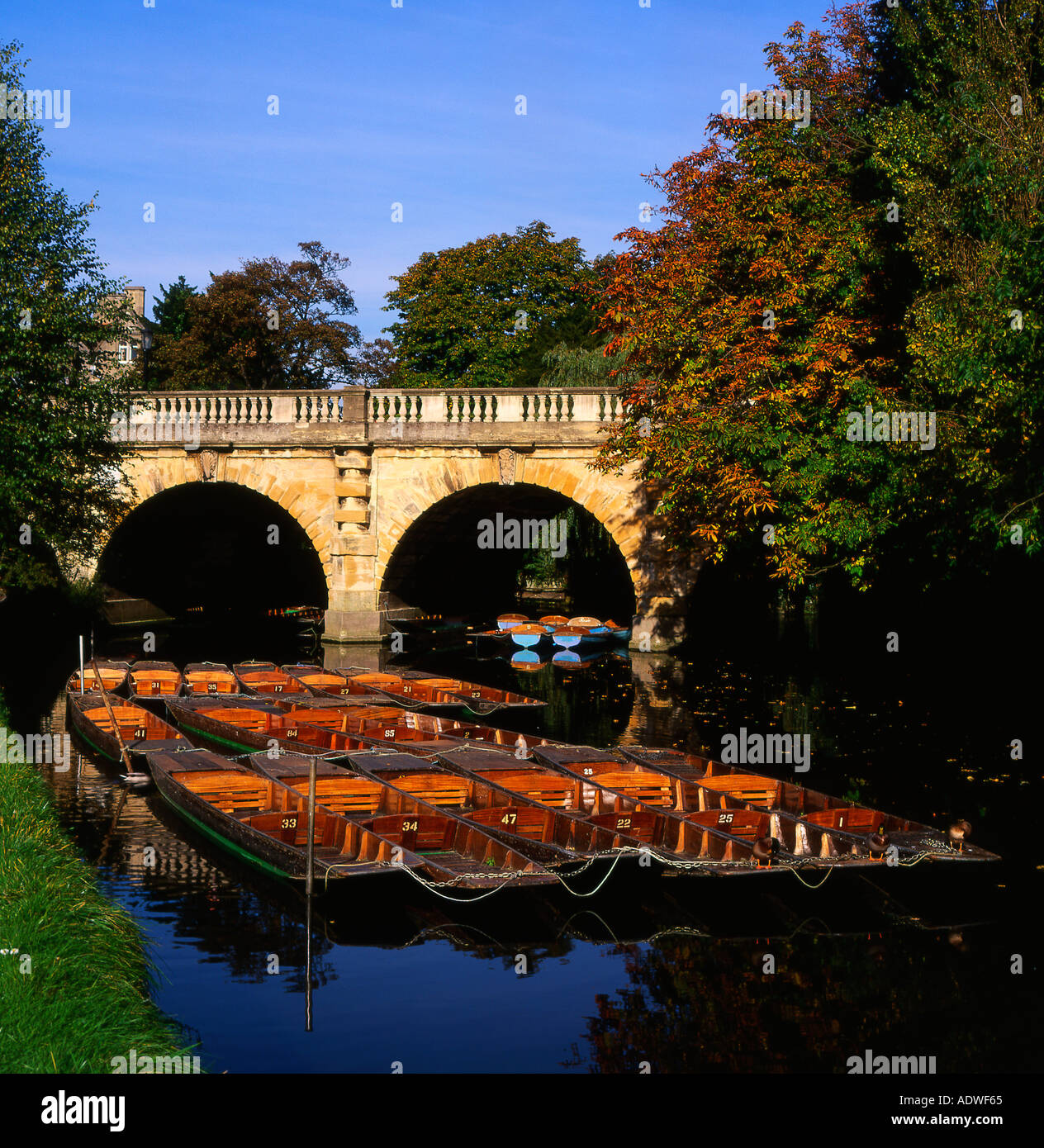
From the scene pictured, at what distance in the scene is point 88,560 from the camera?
111 feet

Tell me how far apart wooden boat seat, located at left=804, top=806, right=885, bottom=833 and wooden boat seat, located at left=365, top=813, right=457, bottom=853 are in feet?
11.8

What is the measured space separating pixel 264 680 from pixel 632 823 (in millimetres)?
12288

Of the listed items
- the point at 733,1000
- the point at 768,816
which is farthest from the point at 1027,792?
the point at 733,1000

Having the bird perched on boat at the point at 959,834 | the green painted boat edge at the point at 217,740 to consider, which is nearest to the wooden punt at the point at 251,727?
the green painted boat edge at the point at 217,740

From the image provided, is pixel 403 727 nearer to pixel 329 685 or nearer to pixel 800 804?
pixel 329 685

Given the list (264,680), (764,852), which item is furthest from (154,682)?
(764,852)

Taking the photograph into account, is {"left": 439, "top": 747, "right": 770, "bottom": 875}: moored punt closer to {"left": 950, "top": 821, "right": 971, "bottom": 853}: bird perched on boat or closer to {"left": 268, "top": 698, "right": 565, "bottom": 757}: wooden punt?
{"left": 268, "top": 698, "right": 565, "bottom": 757}: wooden punt

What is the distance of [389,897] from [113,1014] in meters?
3.91

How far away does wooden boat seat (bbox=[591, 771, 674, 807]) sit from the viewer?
14633 mm

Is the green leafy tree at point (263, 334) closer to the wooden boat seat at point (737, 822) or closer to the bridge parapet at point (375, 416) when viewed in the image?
the bridge parapet at point (375, 416)

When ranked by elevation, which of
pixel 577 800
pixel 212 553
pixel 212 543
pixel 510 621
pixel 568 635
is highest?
pixel 212 543

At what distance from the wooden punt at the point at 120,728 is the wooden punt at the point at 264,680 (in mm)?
2989

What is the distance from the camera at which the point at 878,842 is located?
12.1 m

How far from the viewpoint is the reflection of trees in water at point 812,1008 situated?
8.61 metres
